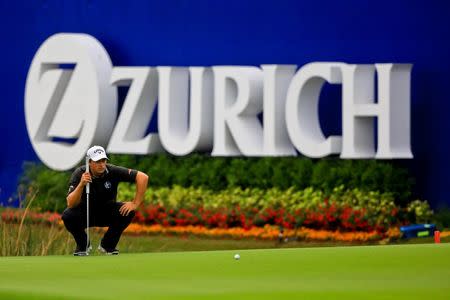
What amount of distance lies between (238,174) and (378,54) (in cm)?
329

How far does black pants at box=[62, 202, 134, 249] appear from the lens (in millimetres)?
16969

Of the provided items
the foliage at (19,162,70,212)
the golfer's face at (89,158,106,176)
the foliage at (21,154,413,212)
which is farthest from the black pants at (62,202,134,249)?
the foliage at (19,162,70,212)

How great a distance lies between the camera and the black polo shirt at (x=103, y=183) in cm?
1681

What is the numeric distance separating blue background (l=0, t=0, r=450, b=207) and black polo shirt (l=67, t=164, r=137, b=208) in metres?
9.45

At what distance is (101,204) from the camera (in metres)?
17.0

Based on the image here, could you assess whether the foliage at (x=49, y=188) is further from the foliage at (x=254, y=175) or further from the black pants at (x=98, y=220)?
the black pants at (x=98, y=220)

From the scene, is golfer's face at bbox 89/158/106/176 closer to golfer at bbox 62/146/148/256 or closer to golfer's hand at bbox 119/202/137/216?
golfer at bbox 62/146/148/256

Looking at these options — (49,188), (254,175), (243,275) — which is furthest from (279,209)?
(243,275)

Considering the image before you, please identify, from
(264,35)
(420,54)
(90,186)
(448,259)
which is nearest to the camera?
(448,259)

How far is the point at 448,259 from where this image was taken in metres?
14.8

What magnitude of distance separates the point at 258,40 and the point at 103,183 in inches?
Result: 431

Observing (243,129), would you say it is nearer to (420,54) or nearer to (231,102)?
(231,102)

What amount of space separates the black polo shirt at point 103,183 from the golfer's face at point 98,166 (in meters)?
0.11

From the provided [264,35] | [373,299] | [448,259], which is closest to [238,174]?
[264,35]
